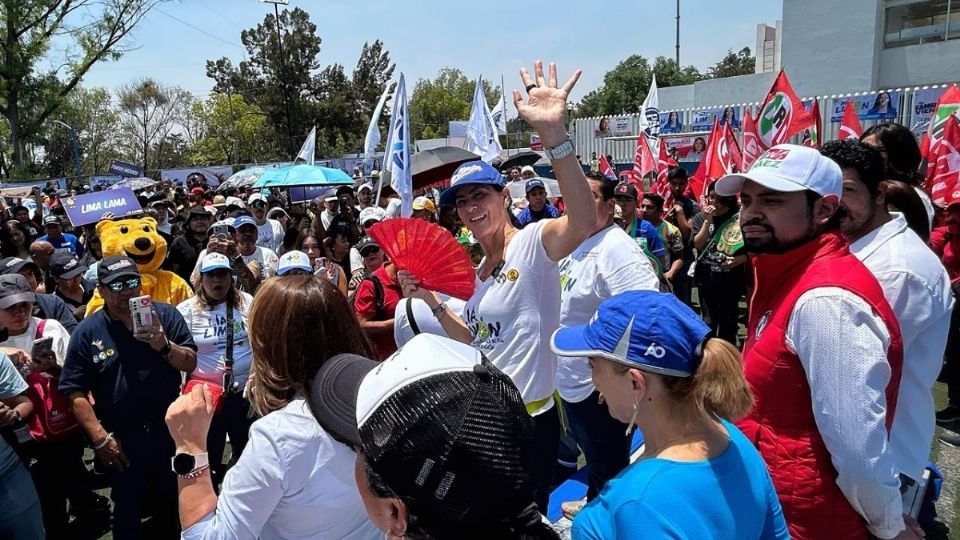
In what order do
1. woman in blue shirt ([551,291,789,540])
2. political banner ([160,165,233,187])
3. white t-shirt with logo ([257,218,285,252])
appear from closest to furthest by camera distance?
woman in blue shirt ([551,291,789,540])
white t-shirt with logo ([257,218,285,252])
political banner ([160,165,233,187])

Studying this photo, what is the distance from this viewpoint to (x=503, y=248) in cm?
280

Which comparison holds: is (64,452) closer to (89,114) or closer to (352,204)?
(352,204)

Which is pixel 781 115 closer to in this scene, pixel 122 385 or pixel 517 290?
pixel 517 290

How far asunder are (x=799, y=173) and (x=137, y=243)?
452 centimetres

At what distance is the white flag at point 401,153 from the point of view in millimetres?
5152

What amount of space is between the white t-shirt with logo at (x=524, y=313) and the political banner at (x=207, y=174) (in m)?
29.8

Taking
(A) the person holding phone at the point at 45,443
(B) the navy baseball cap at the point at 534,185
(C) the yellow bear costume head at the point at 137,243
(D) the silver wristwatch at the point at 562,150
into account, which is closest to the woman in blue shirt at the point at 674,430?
(D) the silver wristwatch at the point at 562,150

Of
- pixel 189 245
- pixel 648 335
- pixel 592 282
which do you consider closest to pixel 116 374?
pixel 592 282

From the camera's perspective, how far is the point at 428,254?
2863 millimetres

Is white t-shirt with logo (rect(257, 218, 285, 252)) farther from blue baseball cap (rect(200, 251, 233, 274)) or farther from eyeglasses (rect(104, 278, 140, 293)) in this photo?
eyeglasses (rect(104, 278, 140, 293))

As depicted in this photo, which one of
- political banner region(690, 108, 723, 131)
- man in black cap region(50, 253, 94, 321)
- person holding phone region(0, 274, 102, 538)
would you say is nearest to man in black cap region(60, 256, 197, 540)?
person holding phone region(0, 274, 102, 538)

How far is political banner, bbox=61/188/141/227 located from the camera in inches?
319

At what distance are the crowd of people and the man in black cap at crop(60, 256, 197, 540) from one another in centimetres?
1

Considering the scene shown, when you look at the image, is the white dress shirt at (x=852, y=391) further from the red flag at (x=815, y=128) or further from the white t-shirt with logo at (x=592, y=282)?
the red flag at (x=815, y=128)
